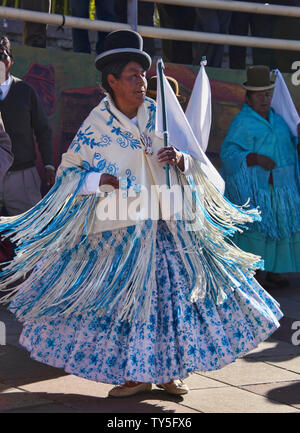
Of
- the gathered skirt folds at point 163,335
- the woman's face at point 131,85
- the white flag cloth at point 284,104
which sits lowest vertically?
the gathered skirt folds at point 163,335

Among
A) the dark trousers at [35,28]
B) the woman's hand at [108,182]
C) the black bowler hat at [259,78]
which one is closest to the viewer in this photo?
the woman's hand at [108,182]

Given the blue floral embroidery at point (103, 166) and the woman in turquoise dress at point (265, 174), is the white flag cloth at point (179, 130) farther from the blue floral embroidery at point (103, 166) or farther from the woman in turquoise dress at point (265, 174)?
the woman in turquoise dress at point (265, 174)

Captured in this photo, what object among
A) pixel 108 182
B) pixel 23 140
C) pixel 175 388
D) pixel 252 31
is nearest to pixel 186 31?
pixel 252 31

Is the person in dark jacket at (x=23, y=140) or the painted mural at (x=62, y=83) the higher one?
the painted mural at (x=62, y=83)

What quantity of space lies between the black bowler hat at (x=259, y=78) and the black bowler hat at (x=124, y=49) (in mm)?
3066

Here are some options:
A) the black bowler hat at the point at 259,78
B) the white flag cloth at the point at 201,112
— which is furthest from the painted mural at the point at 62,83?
the white flag cloth at the point at 201,112

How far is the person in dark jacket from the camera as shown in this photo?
6824mm

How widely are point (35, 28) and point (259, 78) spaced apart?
79.4 inches

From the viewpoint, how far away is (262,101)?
7.75 meters

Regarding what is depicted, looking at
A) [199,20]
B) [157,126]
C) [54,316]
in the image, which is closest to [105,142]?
[157,126]

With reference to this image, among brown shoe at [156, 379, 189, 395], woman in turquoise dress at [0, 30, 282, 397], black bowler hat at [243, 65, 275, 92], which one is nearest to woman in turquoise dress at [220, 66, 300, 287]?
black bowler hat at [243, 65, 275, 92]

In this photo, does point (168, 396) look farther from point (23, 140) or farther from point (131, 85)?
point (23, 140)

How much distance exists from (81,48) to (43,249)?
369 centimetres

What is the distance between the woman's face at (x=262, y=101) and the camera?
7.75 metres
